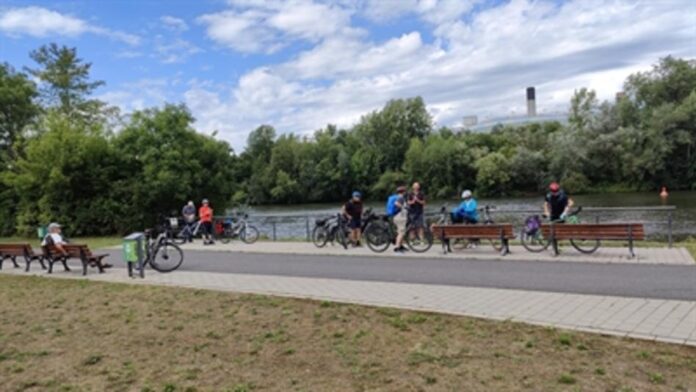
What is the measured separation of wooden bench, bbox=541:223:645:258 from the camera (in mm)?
10500

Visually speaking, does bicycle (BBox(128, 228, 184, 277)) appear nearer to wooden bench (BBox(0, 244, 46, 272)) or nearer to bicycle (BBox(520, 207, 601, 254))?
wooden bench (BBox(0, 244, 46, 272))

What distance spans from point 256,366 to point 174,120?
978 inches

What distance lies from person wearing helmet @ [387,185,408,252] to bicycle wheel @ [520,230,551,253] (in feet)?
9.04

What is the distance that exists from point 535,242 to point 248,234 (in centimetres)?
974

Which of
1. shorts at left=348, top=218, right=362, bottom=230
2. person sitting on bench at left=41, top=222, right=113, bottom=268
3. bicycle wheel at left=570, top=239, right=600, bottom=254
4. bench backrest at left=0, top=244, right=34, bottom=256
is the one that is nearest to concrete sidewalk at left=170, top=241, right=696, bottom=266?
bicycle wheel at left=570, top=239, right=600, bottom=254

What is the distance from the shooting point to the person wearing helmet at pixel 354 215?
14.7 metres

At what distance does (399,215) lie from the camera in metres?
13.7

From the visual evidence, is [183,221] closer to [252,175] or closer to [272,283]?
[272,283]

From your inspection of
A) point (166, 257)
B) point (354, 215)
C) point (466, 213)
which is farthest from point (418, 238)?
point (166, 257)

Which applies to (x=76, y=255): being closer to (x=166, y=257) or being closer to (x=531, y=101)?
(x=166, y=257)

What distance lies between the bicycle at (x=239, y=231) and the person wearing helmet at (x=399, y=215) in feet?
20.3

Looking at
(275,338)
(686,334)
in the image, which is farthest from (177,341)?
(686,334)

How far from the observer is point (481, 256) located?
38.5 ft

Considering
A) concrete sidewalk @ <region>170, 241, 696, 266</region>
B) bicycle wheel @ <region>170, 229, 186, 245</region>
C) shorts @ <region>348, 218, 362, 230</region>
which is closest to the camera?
concrete sidewalk @ <region>170, 241, 696, 266</region>
